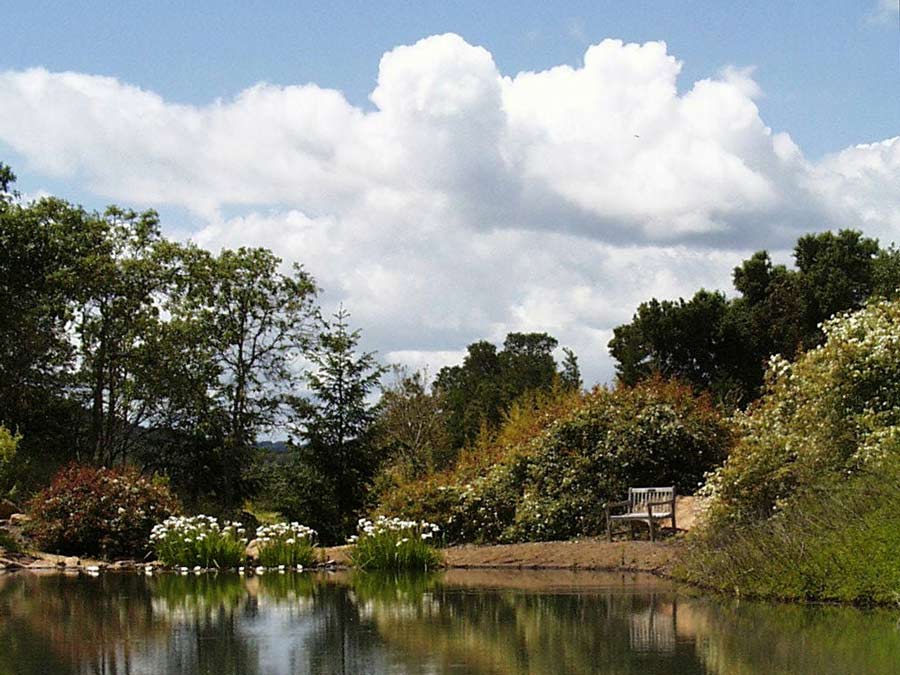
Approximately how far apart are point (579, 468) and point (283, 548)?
567 cm

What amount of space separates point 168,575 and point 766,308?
91.5 feet

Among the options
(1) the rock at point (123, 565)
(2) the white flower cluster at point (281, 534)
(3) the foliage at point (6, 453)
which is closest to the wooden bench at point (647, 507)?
(2) the white flower cluster at point (281, 534)

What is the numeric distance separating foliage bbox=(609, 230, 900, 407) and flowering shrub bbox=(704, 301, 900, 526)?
22797mm

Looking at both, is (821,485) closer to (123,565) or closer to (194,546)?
(194,546)

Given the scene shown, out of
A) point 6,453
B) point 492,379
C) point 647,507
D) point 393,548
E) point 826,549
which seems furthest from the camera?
point 492,379

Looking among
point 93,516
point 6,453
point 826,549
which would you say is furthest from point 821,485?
point 6,453

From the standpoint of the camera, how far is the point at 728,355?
140ft

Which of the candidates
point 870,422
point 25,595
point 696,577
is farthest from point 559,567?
point 25,595

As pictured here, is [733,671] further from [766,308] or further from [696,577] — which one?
[766,308]

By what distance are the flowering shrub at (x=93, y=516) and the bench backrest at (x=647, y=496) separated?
353 inches

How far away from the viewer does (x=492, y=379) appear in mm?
59812

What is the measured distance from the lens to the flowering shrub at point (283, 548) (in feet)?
68.2

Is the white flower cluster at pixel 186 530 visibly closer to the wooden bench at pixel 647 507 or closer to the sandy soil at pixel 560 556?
the sandy soil at pixel 560 556

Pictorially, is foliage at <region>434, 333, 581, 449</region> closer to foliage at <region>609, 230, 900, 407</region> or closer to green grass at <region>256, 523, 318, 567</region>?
foliage at <region>609, 230, 900, 407</region>
